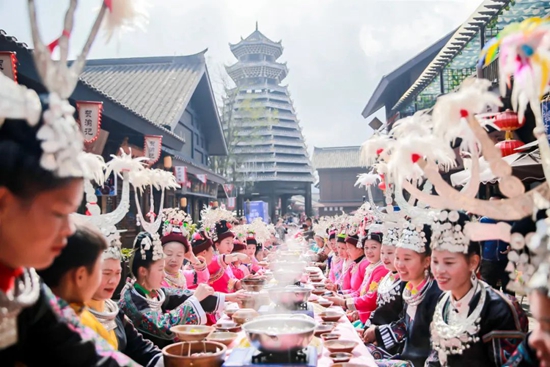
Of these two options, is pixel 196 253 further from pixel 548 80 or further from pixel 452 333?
pixel 548 80

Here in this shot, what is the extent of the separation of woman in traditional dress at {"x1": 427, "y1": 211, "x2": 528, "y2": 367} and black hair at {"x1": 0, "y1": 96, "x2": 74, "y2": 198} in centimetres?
235

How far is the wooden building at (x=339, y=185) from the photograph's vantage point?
35750 mm

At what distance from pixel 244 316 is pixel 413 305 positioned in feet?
4.92

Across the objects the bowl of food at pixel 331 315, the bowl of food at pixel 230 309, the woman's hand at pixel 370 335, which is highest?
the bowl of food at pixel 331 315

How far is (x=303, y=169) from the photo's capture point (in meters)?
40.1

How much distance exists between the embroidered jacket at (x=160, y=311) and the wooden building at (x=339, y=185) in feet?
103

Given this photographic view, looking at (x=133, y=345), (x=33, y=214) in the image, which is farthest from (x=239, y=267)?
(x=33, y=214)

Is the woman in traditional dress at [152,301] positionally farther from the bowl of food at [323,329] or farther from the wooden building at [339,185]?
the wooden building at [339,185]

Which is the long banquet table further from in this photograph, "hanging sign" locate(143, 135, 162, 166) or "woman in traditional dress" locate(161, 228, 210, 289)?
"hanging sign" locate(143, 135, 162, 166)

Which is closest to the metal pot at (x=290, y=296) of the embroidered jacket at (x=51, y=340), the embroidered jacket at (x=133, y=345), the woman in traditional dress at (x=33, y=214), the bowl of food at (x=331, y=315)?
the bowl of food at (x=331, y=315)

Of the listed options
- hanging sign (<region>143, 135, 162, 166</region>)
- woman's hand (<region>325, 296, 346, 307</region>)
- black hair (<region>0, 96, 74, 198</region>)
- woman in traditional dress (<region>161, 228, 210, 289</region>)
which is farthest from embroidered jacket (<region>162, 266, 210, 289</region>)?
hanging sign (<region>143, 135, 162, 166</region>)

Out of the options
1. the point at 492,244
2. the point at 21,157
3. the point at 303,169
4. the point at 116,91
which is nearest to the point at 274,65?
the point at 303,169

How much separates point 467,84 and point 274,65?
42.3 m

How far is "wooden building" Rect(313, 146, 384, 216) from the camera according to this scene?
35750 mm
